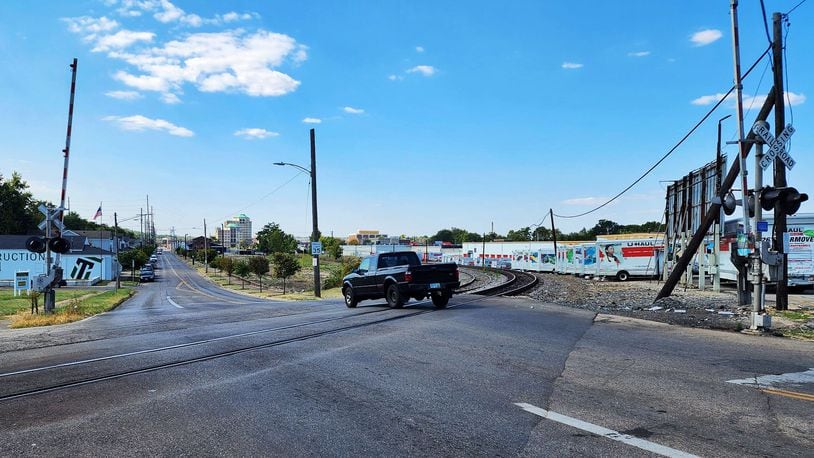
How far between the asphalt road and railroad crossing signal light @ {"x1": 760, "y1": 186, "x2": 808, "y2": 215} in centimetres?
308

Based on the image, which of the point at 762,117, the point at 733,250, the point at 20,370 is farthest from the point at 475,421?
the point at 762,117

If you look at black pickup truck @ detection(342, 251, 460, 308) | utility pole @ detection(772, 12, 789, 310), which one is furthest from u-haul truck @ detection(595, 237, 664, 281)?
black pickup truck @ detection(342, 251, 460, 308)

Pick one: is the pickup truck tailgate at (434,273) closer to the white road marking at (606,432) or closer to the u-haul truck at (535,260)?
the white road marking at (606,432)

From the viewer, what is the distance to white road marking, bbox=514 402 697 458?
14.5 feet

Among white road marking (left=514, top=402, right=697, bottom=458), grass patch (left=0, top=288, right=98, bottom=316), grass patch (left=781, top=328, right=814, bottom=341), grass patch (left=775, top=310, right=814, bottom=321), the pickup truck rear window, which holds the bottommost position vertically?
grass patch (left=0, top=288, right=98, bottom=316)

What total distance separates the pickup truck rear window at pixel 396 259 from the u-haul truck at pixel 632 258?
23.6m

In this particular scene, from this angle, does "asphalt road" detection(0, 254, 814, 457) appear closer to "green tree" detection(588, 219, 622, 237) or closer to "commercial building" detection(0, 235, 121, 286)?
"commercial building" detection(0, 235, 121, 286)

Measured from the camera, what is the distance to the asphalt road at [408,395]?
183 inches

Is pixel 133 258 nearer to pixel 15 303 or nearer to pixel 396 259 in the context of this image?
pixel 15 303

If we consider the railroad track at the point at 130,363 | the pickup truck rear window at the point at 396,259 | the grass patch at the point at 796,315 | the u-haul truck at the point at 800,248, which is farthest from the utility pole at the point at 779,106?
the railroad track at the point at 130,363

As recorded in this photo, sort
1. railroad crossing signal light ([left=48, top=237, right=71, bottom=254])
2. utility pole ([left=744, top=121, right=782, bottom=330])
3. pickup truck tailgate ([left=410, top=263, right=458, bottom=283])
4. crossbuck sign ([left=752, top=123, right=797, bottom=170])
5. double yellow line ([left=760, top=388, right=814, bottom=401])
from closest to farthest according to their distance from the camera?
double yellow line ([left=760, top=388, right=814, bottom=401]) → utility pole ([left=744, top=121, right=782, bottom=330]) → crossbuck sign ([left=752, top=123, right=797, bottom=170]) → railroad crossing signal light ([left=48, top=237, right=71, bottom=254]) → pickup truck tailgate ([left=410, top=263, right=458, bottom=283])

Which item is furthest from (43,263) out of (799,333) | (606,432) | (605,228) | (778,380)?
(605,228)

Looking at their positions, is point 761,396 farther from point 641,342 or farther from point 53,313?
point 53,313

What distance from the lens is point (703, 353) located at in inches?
344
